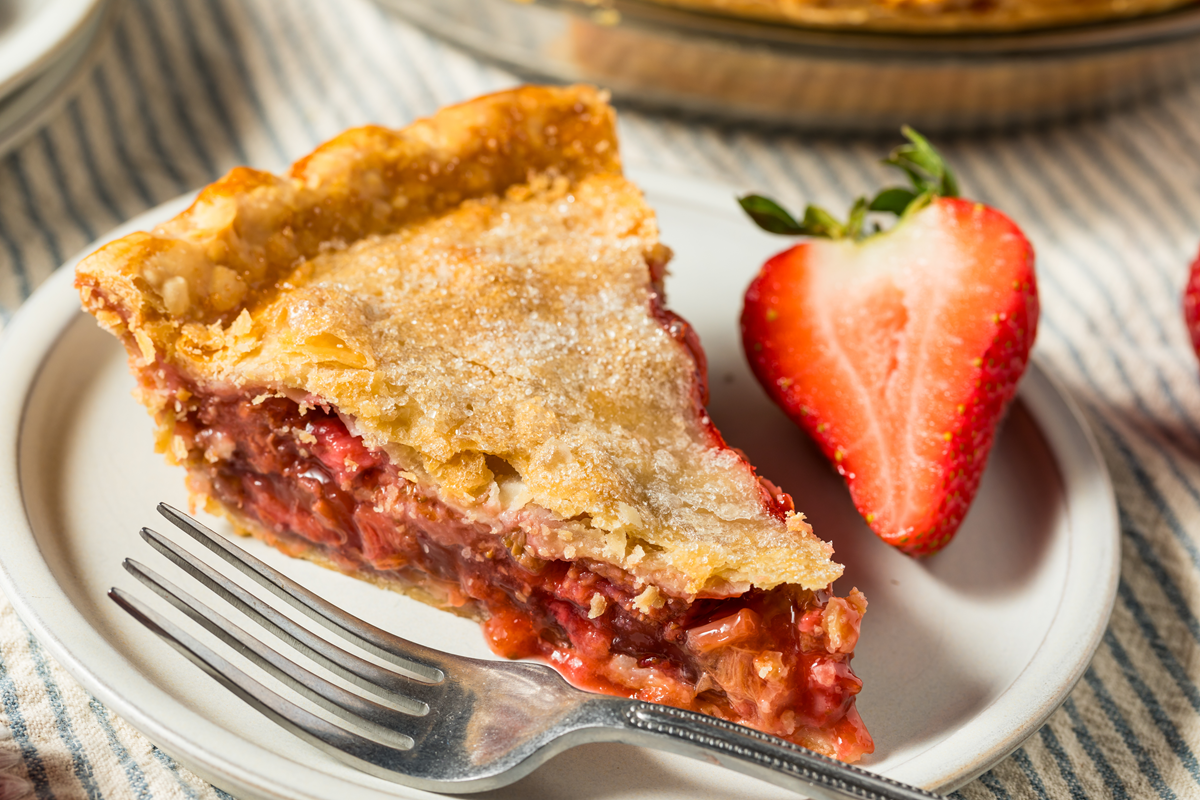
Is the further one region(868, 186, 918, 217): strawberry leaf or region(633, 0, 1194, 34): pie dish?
region(633, 0, 1194, 34): pie dish

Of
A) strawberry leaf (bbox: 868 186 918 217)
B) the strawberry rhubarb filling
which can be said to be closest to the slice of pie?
the strawberry rhubarb filling

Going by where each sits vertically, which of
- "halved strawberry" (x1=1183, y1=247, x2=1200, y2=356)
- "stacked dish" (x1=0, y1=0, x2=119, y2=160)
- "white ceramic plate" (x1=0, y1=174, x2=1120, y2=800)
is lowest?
"halved strawberry" (x1=1183, y1=247, x2=1200, y2=356)

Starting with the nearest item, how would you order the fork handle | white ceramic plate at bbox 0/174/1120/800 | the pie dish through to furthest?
the fork handle
white ceramic plate at bbox 0/174/1120/800
the pie dish

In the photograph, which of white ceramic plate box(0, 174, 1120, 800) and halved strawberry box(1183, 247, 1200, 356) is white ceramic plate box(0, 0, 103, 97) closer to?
white ceramic plate box(0, 174, 1120, 800)

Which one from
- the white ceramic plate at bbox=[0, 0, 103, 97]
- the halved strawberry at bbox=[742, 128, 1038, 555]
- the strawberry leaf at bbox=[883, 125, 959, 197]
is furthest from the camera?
the white ceramic plate at bbox=[0, 0, 103, 97]

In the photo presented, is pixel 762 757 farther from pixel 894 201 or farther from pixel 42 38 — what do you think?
pixel 42 38

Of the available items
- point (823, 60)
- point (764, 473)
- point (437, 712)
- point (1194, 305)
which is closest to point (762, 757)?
point (437, 712)

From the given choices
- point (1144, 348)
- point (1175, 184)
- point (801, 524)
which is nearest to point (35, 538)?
point (801, 524)

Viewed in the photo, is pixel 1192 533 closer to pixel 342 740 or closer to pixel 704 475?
pixel 704 475
